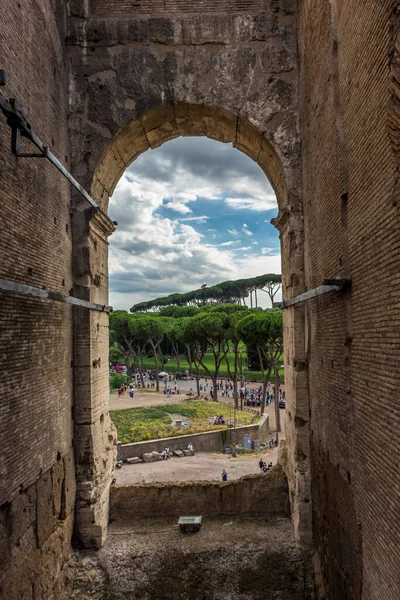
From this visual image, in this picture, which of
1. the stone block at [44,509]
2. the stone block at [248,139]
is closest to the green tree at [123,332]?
the stone block at [248,139]

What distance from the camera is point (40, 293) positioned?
199 inches

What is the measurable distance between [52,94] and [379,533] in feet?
21.7

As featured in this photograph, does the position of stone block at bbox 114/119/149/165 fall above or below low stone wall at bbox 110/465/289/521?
above

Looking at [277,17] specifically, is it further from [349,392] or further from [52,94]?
[349,392]

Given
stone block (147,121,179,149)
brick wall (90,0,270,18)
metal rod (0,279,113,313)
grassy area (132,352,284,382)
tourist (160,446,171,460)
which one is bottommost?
tourist (160,446,171,460)

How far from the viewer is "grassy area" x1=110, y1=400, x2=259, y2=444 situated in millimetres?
16516

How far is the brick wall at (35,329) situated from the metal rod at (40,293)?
17cm

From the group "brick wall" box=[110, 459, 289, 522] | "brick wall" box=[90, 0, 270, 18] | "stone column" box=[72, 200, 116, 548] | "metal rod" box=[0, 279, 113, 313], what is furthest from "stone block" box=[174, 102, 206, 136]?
"brick wall" box=[110, 459, 289, 522]

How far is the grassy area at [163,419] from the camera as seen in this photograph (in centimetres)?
1652

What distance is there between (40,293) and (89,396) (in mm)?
2411

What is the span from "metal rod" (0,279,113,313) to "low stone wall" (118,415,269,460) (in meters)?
8.94

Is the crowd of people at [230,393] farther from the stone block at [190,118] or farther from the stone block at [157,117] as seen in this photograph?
the stone block at [157,117]

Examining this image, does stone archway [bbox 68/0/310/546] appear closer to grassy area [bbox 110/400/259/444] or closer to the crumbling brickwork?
the crumbling brickwork

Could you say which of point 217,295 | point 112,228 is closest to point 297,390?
point 112,228
